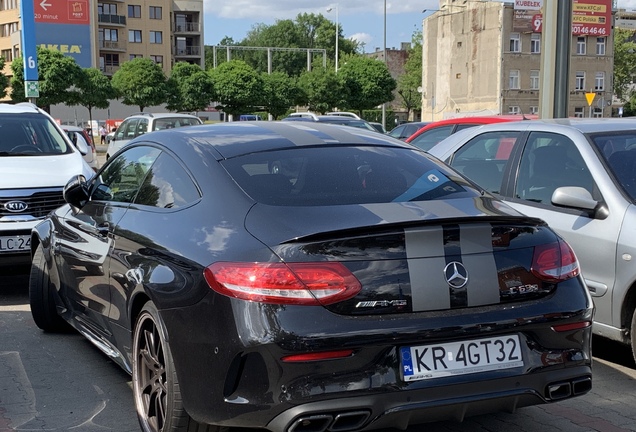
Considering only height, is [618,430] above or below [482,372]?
below

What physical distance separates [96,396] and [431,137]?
10.8m

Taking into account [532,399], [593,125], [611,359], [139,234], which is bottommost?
[611,359]

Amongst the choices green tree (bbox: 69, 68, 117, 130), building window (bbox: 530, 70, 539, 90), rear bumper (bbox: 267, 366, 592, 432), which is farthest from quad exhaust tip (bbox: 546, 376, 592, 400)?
building window (bbox: 530, 70, 539, 90)

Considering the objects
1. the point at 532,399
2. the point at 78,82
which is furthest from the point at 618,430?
the point at 78,82

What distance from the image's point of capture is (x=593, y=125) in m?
6.18

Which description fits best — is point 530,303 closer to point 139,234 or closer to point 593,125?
point 139,234

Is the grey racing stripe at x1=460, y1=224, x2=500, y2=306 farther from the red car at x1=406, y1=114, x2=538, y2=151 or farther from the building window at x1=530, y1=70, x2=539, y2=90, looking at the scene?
the building window at x1=530, y1=70, x2=539, y2=90

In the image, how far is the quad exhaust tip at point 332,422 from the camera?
3.25 m

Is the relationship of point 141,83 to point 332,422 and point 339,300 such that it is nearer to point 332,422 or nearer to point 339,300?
point 339,300

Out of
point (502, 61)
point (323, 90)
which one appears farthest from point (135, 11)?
point (502, 61)

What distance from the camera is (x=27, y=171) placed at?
325 inches

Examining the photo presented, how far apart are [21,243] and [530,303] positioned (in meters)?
5.45

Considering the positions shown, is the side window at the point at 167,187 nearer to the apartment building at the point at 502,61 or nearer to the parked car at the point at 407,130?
the parked car at the point at 407,130

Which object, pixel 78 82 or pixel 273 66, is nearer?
pixel 78 82
